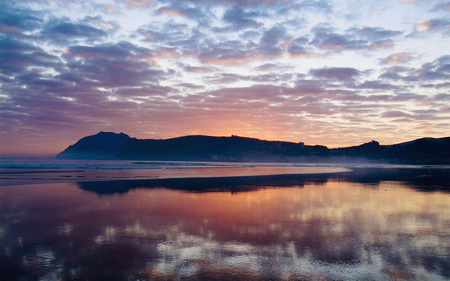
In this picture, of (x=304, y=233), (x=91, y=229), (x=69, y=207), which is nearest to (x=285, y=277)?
(x=304, y=233)

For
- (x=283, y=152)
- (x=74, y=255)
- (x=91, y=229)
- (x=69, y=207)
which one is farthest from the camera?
(x=283, y=152)

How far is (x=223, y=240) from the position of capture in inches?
368

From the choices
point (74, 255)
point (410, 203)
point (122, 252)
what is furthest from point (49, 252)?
point (410, 203)

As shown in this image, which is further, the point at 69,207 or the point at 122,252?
the point at 69,207

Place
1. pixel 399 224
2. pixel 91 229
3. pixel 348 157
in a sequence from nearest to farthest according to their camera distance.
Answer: pixel 91 229 < pixel 399 224 < pixel 348 157

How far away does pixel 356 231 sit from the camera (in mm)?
10586

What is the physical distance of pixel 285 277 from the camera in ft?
21.6

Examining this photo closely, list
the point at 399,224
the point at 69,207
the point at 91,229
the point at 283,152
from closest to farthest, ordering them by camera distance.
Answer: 1. the point at 91,229
2. the point at 399,224
3. the point at 69,207
4. the point at 283,152

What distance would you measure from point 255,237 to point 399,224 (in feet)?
20.6

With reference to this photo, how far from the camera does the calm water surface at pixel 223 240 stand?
6883 mm

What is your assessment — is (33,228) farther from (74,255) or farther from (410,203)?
(410,203)

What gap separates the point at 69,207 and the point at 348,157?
167157 millimetres

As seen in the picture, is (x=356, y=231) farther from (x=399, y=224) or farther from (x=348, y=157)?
(x=348, y=157)

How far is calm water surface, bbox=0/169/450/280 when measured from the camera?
6.88m
